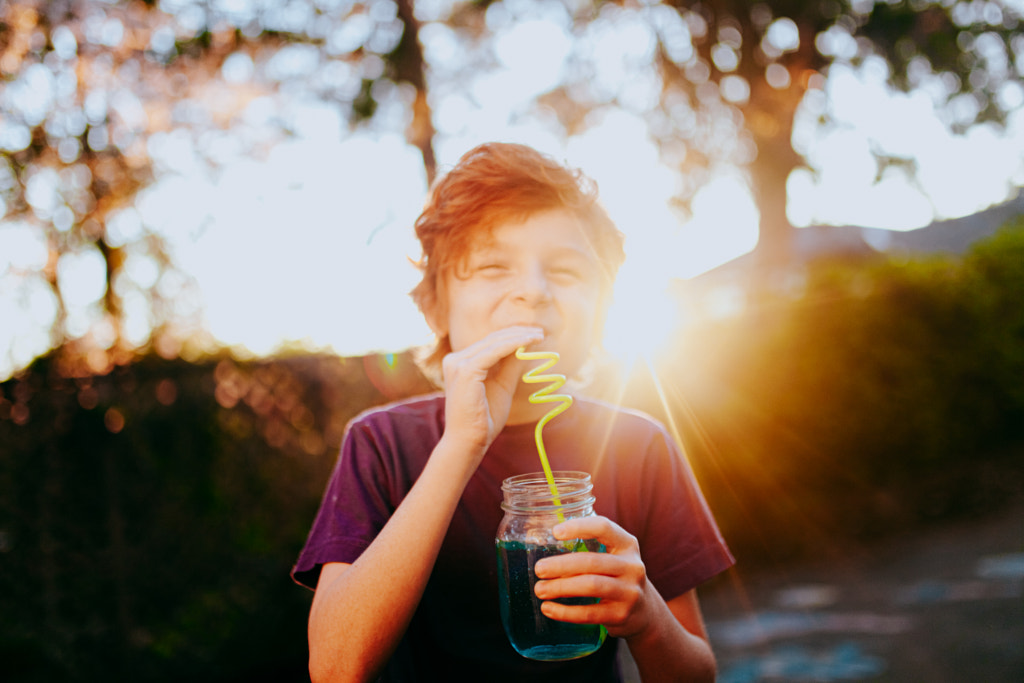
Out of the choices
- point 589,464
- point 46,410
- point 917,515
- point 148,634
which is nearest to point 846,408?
point 917,515

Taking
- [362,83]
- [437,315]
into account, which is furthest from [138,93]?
[437,315]

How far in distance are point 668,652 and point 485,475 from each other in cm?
58

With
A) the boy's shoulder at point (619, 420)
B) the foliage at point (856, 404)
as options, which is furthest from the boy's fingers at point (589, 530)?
the foliage at point (856, 404)

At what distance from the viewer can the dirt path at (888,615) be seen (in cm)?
383

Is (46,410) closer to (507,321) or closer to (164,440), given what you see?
(164,440)

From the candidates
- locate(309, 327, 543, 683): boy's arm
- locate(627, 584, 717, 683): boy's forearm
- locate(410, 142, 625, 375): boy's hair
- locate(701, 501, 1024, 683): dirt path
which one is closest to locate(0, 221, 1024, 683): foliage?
locate(701, 501, 1024, 683): dirt path

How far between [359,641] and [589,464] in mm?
744

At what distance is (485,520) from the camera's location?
5.09ft

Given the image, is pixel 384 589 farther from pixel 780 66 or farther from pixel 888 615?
pixel 780 66

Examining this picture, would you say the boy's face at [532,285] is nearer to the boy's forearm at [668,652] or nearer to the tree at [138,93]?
the boy's forearm at [668,652]

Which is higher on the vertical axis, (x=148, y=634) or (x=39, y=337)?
(x=39, y=337)

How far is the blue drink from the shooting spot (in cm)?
114

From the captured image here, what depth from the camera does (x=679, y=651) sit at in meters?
1.29

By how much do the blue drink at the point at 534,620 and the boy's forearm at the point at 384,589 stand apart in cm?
16
